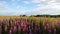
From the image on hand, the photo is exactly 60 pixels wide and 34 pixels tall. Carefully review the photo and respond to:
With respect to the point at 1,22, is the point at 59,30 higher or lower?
lower

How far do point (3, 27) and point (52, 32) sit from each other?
1.63m

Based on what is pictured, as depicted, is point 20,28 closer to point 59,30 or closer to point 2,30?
point 2,30

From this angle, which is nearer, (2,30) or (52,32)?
(2,30)

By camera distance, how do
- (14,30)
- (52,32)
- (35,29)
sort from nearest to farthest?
(14,30) → (35,29) → (52,32)

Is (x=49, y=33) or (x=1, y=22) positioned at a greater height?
(x=1, y=22)

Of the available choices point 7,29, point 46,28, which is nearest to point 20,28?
point 7,29

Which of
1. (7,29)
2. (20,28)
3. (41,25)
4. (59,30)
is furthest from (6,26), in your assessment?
(59,30)

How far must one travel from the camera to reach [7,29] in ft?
16.3

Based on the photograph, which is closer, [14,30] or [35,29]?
[14,30]

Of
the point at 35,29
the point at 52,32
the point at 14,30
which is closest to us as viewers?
the point at 14,30

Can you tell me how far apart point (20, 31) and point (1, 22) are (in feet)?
3.19

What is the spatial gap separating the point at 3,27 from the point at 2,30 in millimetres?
140

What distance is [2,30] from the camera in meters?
5.08

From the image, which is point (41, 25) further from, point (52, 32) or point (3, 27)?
point (3, 27)
